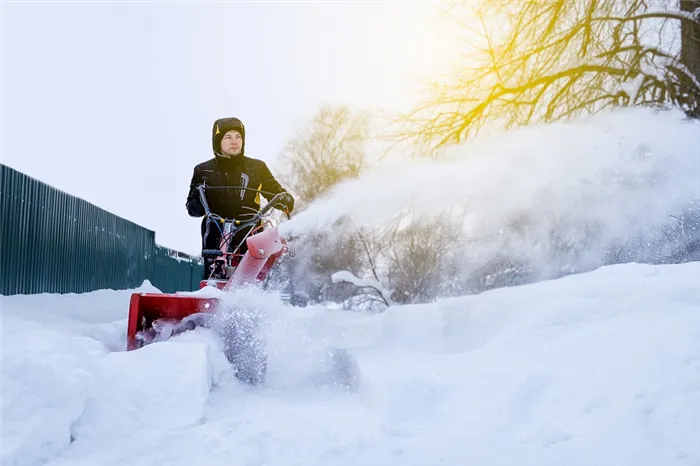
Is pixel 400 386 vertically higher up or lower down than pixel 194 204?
lower down

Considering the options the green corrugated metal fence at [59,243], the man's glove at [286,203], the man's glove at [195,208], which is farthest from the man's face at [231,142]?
the green corrugated metal fence at [59,243]

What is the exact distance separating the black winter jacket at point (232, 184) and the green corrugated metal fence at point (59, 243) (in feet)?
9.08

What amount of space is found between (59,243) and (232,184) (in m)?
4.29

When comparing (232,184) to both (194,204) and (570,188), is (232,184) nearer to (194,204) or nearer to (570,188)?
(194,204)

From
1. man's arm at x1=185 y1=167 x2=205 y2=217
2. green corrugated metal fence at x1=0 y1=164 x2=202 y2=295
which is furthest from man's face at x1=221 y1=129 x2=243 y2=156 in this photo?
green corrugated metal fence at x1=0 y1=164 x2=202 y2=295

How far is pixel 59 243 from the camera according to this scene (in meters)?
8.95

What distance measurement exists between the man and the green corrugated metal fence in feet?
9.10

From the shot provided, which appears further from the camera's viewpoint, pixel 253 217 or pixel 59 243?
pixel 59 243

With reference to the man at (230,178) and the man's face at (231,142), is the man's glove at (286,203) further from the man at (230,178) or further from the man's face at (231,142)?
the man's face at (231,142)

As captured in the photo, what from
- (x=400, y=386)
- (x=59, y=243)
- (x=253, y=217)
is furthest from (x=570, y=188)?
(x=59, y=243)

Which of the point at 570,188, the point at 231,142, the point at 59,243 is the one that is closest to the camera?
the point at 231,142

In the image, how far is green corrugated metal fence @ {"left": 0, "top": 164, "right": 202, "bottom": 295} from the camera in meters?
7.34

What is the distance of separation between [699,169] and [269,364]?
6189mm

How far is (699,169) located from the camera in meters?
7.86
